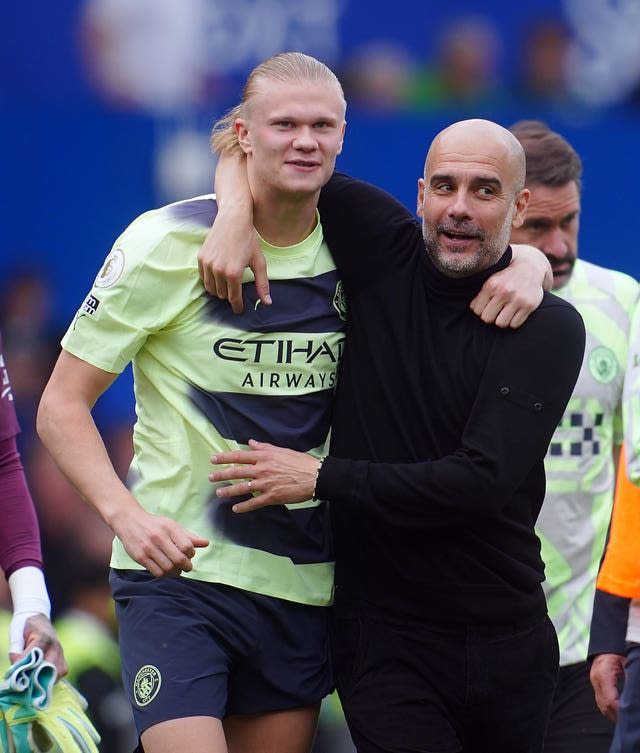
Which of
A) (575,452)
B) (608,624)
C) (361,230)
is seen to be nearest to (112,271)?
(361,230)

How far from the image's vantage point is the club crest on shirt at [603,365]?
4.33 meters

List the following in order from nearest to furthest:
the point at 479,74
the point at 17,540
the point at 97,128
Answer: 1. the point at 17,540
2. the point at 97,128
3. the point at 479,74

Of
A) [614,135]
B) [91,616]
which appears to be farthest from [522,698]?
[614,135]

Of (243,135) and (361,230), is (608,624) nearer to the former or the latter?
(361,230)

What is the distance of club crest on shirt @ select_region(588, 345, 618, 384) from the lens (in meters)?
4.33

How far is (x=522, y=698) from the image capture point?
3.35 m

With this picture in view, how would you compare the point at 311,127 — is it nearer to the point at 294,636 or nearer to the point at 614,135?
the point at 294,636

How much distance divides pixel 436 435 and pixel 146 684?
0.79 meters

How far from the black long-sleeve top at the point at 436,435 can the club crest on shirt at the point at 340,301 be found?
1cm

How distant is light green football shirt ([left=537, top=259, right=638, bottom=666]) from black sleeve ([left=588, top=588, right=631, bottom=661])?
1.79 feet

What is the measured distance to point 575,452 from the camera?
4.33m

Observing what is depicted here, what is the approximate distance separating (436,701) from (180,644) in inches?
21.6

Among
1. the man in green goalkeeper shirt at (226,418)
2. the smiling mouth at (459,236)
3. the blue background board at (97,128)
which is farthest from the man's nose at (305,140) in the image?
the blue background board at (97,128)

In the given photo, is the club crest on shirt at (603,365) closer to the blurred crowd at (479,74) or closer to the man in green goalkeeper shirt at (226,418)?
the man in green goalkeeper shirt at (226,418)
